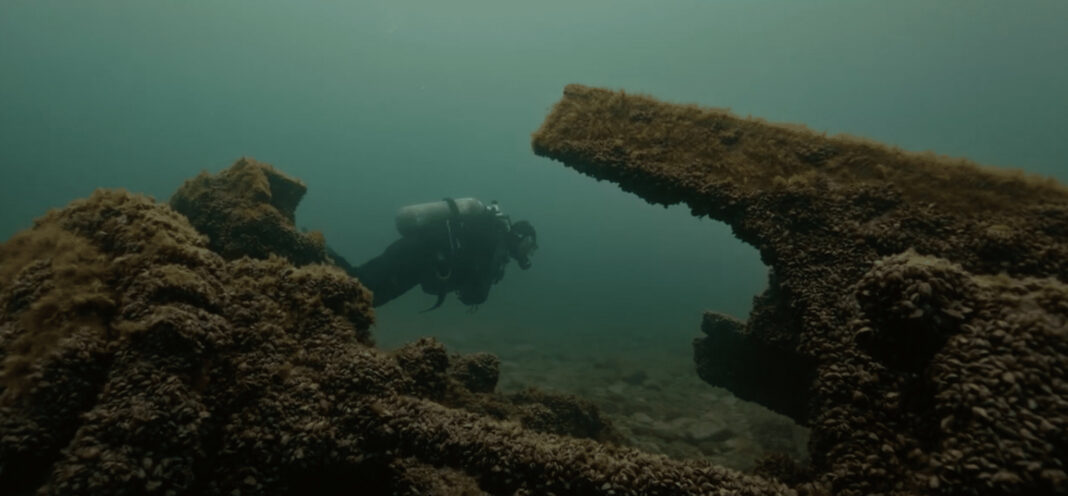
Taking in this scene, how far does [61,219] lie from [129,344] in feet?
8.45

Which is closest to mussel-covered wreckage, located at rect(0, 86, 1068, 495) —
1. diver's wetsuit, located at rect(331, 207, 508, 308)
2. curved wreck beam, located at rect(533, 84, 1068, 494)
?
curved wreck beam, located at rect(533, 84, 1068, 494)

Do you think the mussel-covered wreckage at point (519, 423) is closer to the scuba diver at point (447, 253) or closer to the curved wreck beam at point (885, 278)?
the curved wreck beam at point (885, 278)

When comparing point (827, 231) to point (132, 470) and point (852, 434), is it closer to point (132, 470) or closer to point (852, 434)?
point (852, 434)

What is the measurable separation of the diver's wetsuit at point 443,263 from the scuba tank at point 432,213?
264 mm

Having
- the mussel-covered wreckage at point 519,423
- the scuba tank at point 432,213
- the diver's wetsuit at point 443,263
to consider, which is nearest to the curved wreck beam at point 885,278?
the mussel-covered wreckage at point 519,423

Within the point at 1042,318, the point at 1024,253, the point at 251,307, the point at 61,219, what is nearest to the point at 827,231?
the point at 1024,253

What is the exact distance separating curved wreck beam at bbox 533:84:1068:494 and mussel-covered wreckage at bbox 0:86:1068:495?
0.06 feet

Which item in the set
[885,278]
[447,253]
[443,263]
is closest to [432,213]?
[447,253]

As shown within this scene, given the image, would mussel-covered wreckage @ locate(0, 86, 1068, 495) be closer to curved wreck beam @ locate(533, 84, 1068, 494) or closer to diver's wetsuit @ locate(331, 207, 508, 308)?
curved wreck beam @ locate(533, 84, 1068, 494)

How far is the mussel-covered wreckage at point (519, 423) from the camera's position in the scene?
3.42m

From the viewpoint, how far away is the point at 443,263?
593 inches

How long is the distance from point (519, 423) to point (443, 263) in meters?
10.4

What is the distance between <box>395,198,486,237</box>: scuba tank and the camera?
52.1 ft

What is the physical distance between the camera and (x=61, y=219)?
5.51m
